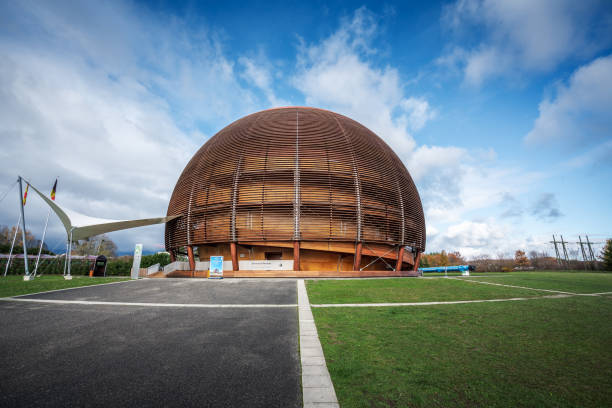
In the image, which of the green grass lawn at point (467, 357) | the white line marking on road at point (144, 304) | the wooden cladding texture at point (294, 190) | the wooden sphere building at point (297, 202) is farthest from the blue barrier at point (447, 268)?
the white line marking on road at point (144, 304)

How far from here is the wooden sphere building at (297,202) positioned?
18.2 metres

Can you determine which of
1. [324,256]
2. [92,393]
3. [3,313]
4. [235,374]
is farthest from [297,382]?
[324,256]

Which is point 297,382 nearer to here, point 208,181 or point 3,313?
point 3,313

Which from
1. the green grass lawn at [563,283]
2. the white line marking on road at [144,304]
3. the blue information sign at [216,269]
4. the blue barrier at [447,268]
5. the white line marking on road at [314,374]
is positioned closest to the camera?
the white line marking on road at [314,374]

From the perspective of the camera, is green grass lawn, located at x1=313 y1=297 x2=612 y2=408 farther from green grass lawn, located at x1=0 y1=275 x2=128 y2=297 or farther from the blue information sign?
green grass lawn, located at x1=0 y1=275 x2=128 y2=297

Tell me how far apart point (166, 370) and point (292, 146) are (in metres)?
18.0

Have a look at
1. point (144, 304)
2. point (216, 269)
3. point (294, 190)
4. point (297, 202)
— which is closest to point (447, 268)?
point (297, 202)

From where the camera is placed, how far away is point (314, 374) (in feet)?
9.61

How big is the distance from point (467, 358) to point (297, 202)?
15322 millimetres

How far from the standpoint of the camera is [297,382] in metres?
2.78

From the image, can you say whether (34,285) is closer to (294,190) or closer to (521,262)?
(294,190)

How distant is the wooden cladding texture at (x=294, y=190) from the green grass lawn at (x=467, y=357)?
40.0ft

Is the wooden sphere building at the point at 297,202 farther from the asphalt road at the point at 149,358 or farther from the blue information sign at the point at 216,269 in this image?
the asphalt road at the point at 149,358

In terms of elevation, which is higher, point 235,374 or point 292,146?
point 292,146
